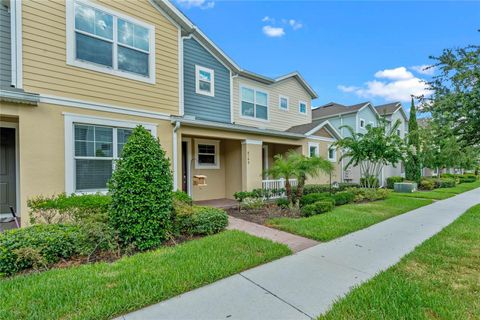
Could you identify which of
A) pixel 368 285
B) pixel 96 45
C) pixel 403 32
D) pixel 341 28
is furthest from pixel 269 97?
pixel 368 285

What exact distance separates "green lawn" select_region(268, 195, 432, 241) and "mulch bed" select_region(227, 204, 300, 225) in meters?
0.68

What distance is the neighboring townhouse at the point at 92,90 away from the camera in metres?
5.59

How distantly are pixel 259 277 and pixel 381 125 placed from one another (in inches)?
484

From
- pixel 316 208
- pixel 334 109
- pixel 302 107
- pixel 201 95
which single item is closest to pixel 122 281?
pixel 316 208

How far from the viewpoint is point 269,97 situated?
41.3ft

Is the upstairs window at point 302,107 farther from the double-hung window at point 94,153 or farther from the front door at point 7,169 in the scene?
the front door at point 7,169

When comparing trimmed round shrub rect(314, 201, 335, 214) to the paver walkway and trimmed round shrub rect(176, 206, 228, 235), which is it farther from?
trimmed round shrub rect(176, 206, 228, 235)

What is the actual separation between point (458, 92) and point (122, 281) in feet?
20.9

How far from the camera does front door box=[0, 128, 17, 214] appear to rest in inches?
268

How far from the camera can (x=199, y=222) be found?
18.4 ft

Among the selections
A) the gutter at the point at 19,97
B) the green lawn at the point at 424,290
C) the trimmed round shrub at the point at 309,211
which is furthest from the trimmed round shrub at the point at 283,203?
the gutter at the point at 19,97

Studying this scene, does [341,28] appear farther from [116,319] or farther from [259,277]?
[116,319]

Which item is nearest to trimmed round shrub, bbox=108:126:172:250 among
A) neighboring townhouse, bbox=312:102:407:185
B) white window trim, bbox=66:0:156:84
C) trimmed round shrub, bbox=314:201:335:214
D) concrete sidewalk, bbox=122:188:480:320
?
concrete sidewalk, bbox=122:188:480:320

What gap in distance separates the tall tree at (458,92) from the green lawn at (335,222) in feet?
10.5
